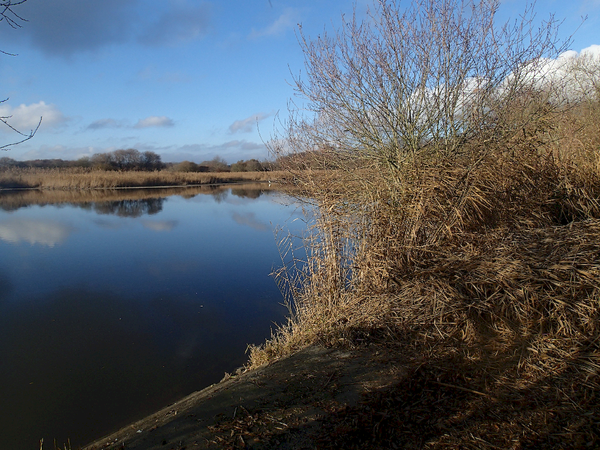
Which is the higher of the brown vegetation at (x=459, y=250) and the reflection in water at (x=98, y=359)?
the brown vegetation at (x=459, y=250)

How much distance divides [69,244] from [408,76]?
503 inches

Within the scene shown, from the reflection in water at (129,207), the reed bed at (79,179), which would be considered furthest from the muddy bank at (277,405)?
the reed bed at (79,179)

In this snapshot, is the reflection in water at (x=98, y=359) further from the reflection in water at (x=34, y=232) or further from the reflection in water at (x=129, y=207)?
the reflection in water at (x=129, y=207)

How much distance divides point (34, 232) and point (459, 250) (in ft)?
55.8

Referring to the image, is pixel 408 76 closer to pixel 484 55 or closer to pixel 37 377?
pixel 484 55

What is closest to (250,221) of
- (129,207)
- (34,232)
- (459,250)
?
(34,232)

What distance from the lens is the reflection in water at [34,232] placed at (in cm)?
1379

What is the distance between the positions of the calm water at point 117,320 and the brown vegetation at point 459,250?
185 cm

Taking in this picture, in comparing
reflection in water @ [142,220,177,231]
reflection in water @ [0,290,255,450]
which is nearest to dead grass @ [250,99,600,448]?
reflection in water @ [0,290,255,450]

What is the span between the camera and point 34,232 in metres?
15.3

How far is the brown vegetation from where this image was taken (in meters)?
2.36

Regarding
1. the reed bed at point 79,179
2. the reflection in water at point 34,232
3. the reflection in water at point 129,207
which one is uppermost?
the reed bed at point 79,179

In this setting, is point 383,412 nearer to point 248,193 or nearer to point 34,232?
point 34,232

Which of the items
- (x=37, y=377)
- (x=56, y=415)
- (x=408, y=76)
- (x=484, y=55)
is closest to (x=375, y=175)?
(x=408, y=76)
